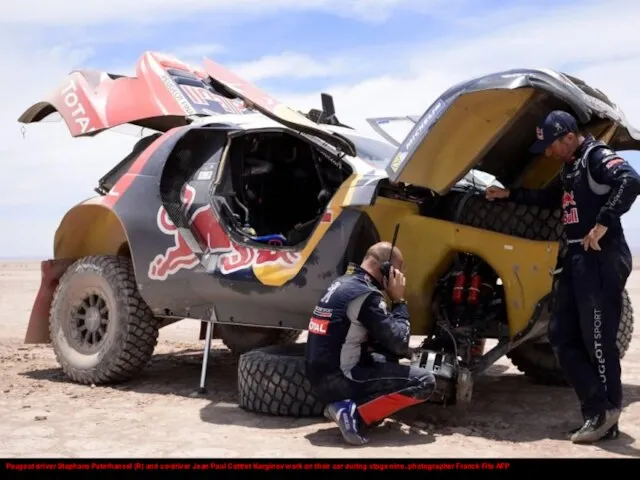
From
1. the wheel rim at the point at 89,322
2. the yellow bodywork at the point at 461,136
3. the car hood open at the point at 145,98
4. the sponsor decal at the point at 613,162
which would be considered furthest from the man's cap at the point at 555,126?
the wheel rim at the point at 89,322

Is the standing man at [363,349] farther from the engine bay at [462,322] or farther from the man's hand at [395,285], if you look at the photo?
the engine bay at [462,322]

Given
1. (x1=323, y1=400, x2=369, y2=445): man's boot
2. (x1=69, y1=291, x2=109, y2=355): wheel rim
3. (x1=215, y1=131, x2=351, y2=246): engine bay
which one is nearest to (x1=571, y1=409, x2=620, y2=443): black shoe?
(x1=323, y1=400, x2=369, y2=445): man's boot

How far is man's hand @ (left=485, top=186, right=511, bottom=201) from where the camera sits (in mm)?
5918

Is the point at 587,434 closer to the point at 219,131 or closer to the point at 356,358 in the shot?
the point at 356,358

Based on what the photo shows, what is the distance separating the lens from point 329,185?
6.85m

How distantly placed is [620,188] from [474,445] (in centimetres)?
167

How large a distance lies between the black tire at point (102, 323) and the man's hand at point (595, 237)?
3.74 m

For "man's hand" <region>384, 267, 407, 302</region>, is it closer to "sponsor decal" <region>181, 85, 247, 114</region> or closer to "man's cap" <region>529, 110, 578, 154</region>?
"man's cap" <region>529, 110, 578, 154</region>

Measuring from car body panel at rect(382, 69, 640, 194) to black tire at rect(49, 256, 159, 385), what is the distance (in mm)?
2711

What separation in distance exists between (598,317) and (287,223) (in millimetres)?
2948

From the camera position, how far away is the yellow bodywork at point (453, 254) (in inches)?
228

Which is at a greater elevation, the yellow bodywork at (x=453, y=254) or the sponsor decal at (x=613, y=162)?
the sponsor decal at (x=613, y=162)

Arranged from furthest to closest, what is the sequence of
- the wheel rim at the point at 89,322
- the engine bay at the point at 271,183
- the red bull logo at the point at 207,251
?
the wheel rim at the point at 89,322
the engine bay at the point at 271,183
the red bull logo at the point at 207,251
